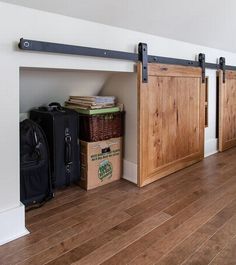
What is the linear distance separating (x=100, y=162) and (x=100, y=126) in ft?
1.09

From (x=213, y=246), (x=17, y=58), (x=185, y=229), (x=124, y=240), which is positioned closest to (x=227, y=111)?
(x=185, y=229)

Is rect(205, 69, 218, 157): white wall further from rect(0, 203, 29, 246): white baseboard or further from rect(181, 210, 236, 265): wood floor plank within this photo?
rect(0, 203, 29, 246): white baseboard

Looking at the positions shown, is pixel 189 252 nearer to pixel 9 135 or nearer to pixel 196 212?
pixel 196 212

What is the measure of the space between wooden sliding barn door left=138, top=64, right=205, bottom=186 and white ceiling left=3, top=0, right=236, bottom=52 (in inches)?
14.3

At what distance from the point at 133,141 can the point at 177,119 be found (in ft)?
1.94

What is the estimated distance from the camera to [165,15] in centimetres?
234

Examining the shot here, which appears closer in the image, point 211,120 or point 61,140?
point 61,140

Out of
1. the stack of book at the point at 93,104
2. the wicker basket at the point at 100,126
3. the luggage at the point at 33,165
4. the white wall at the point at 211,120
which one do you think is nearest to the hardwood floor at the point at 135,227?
the luggage at the point at 33,165

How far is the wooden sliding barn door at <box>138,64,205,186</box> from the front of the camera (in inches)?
94.4

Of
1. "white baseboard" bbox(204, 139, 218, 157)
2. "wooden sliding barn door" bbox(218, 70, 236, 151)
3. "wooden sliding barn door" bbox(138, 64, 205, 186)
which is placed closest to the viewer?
"wooden sliding barn door" bbox(138, 64, 205, 186)

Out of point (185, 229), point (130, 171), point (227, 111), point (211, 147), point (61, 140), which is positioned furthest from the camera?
point (227, 111)

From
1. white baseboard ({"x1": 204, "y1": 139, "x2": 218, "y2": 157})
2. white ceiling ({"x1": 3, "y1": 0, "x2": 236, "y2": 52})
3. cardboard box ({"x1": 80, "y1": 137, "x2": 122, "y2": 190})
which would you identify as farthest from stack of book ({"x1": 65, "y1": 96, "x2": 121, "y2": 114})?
white baseboard ({"x1": 204, "y1": 139, "x2": 218, "y2": 157})

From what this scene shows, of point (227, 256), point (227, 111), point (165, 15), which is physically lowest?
point (227, 256)

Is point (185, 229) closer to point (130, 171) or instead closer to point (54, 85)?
point (130, 171)
